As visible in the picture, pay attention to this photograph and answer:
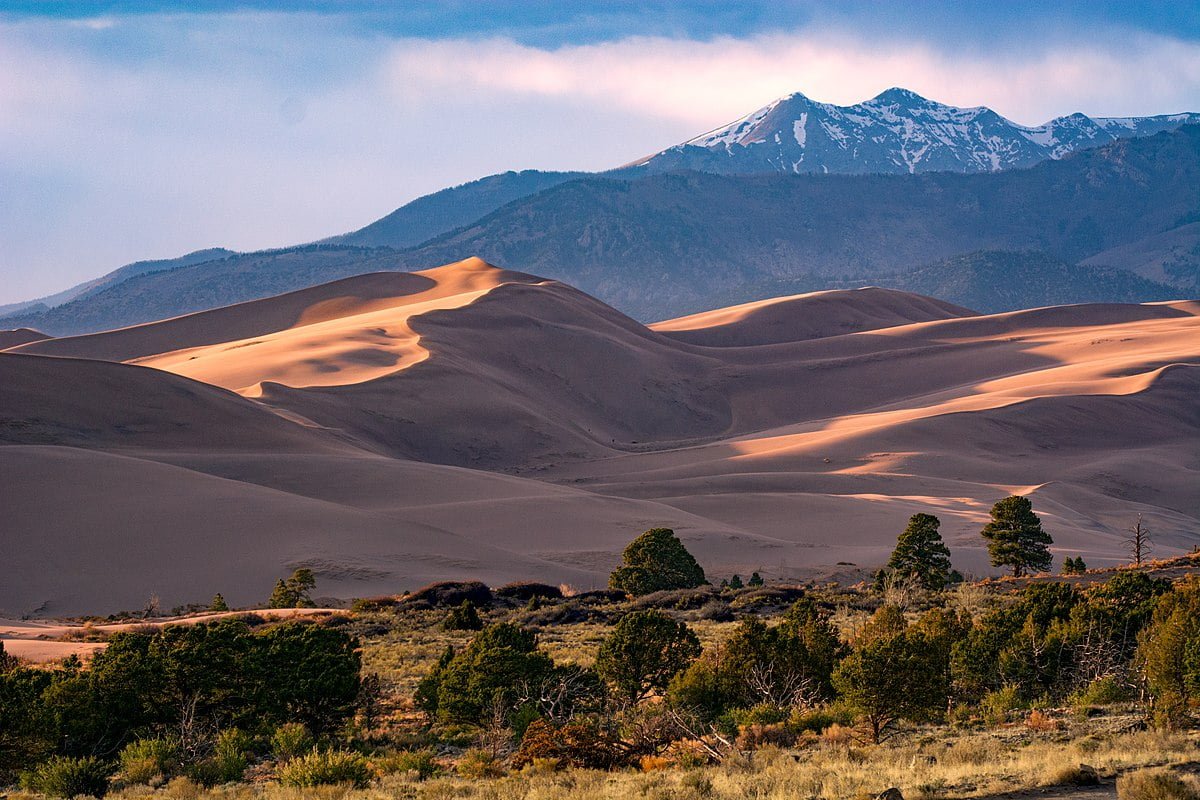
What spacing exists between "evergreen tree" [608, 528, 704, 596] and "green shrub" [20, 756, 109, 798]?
26.2m

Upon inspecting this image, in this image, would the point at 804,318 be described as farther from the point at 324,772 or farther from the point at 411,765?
the point at 324,772

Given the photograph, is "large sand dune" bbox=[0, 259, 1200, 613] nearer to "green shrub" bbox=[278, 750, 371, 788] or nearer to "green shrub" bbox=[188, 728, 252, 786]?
"green shrub" bbox=[188, 728, 252, 786]

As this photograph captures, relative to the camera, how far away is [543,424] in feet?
315

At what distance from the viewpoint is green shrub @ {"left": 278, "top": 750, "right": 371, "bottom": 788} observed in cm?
1552

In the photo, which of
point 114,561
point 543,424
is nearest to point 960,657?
point 114,561

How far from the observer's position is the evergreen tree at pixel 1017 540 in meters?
44.5

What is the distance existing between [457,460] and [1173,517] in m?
47.2

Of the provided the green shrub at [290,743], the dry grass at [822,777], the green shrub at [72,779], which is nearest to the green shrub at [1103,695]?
the dry grass at [822,777]

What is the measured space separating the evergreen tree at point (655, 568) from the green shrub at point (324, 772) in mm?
25618

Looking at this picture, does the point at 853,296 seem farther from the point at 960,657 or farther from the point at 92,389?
the point at 960,657

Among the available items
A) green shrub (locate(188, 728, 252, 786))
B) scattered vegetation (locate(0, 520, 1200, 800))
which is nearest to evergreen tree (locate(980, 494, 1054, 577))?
scattered vegetation (locate(0, 520, 1200, 800))

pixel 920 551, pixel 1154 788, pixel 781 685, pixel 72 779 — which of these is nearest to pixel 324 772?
pixel 72 779

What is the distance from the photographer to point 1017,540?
45.1 metres

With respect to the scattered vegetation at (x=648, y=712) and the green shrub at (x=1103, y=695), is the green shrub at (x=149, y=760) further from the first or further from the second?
the green shrub at (x=1103, y=695)
